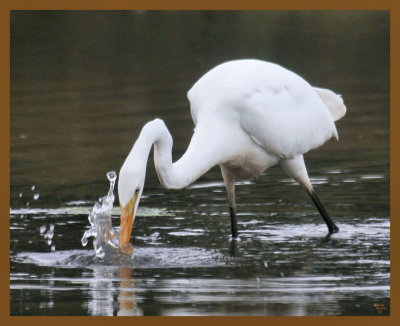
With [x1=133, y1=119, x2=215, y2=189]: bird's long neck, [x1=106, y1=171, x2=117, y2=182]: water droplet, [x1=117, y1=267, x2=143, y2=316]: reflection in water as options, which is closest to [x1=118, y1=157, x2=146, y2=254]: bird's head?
[x1=133, y1=119, x2=215, y2=189]: bird's long neck

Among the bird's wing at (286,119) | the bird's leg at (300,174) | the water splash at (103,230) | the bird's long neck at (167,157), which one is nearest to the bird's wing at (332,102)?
the bird's wing at (286,119)

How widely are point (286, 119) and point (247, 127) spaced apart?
1.85 feet

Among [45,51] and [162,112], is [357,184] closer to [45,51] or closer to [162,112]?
[162,112]

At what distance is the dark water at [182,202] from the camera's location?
27.7 ft

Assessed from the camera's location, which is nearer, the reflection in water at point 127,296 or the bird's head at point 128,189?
the reflection in water at point 127,296

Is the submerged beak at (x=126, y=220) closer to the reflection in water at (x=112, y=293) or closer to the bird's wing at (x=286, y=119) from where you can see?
the reflection in water at (x=112, y=293)

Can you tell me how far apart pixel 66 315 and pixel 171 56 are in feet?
52.3

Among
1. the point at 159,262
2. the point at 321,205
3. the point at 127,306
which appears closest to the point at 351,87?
the point at 321,205

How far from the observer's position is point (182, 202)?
1178 centimetres

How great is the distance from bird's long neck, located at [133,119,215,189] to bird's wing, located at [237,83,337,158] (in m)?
0.59

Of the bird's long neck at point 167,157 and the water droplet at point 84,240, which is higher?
the bird's long neck at point 167,157

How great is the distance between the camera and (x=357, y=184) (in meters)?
12.3

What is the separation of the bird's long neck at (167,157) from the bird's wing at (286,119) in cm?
59

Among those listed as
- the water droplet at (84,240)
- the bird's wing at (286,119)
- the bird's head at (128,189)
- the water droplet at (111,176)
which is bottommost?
the water droplet at (84,240)
